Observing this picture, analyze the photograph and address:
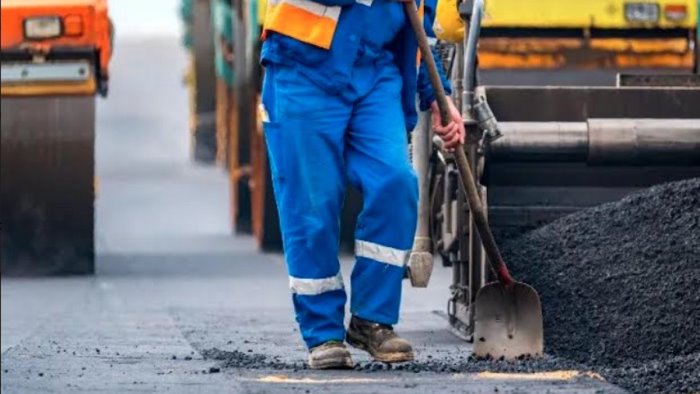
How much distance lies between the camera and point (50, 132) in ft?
40.5

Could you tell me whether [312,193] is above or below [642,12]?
above

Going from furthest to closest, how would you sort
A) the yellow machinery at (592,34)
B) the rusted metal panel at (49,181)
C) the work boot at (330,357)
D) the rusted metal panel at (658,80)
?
the rusted metal panel at (49,181) → the yellow machinery at (592,34) → the rusted metal panel at (658,80) → the work boot at (330,357)

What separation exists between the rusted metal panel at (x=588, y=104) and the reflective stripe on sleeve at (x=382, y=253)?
5.74 feet

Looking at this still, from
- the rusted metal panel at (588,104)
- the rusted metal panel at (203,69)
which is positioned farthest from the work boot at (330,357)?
the rusted metal panel at (203,69)

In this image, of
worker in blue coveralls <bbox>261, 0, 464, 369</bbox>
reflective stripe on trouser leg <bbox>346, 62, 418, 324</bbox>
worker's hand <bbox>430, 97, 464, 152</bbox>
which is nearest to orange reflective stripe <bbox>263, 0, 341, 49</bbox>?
worker in blue coveralls <bbox>261, 0, 464, 369</bbox>

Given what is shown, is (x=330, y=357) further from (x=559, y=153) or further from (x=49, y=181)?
(x=49, y=181)

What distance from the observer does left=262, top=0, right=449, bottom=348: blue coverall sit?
650cm

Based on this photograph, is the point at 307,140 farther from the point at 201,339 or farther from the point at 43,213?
the point at 43,213

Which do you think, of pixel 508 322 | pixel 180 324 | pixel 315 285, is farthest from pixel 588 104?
pixel 315 285

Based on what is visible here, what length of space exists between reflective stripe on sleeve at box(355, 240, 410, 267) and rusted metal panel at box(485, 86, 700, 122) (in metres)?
1.75

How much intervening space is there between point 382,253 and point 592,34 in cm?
599

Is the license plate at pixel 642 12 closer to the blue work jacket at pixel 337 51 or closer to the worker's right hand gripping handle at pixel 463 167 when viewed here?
the worker's right hand gripping handle at pixel 463 167

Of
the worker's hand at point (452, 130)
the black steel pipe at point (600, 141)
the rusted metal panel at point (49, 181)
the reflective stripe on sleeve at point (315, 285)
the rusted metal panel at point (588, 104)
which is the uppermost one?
the worker's hand at point (452, 130)

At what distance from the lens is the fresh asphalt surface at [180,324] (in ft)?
19.3
